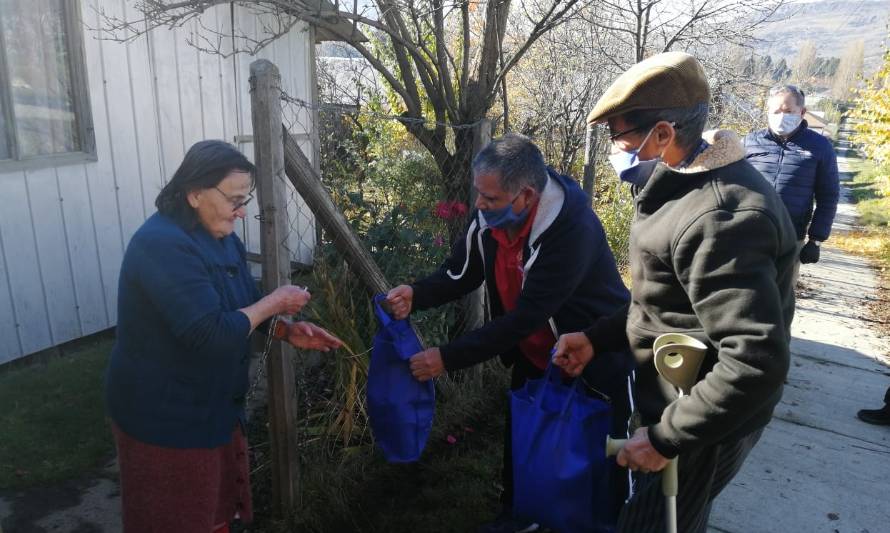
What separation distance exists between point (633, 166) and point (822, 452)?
10.3 ft

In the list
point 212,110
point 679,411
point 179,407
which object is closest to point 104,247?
point 212,110

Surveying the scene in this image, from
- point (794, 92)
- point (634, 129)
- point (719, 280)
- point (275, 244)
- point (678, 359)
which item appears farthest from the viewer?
point (794, 92)

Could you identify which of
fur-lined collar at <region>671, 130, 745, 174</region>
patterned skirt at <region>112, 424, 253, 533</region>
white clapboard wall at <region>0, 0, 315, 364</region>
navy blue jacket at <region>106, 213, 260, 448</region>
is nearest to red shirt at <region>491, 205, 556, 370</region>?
fur-lined collar at <region>671, 130, 745, 174</region>

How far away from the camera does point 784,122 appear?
444cm

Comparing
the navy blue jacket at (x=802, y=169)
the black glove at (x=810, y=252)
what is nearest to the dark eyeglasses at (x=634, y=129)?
the navy blue jacket at (x=802, y=169)

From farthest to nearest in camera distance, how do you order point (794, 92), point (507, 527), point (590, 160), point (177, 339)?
point (590, 160)
point (794, 92)
point (507, 527)
point (177, 339)

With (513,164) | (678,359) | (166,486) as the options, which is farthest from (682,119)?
(166,486)

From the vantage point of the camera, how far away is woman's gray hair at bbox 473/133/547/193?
7.25 feet

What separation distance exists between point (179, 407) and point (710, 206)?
1.61m

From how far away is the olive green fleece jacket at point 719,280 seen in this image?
134cm

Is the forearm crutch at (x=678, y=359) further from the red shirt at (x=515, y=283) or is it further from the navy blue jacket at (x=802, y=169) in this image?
the navy blue jacket at (x=802, y=169)

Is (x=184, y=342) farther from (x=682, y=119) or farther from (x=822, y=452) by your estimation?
(x=822, y=452)

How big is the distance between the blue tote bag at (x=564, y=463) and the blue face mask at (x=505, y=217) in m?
0.62

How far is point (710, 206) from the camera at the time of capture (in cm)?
141
